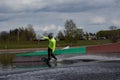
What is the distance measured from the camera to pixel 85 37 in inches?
4624

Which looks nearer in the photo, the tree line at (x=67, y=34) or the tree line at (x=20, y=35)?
the tree line at (x=67, y=34)

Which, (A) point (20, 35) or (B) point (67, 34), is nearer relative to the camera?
(B) point (67, 34)

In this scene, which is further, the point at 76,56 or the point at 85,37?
the point at 85,37

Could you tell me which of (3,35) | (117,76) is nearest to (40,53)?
(117,76)

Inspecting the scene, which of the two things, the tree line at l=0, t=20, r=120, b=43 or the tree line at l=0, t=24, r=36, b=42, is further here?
the tree line at l=0, t=24, r=36, b=42

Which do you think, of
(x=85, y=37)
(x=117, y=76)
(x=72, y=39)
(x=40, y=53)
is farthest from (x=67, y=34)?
(x=117, y=76)

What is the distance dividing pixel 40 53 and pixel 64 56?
210cm

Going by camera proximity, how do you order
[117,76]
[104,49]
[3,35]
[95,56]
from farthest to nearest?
[3,35] → [104,49] → [95,56] → [117,76]

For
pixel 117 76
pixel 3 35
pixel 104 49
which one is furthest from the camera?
pixel 3 35

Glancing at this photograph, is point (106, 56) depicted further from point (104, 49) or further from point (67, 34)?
point (67, 34)

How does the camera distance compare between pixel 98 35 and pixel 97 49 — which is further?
pixel 98 35

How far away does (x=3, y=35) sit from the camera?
95125 millimetres

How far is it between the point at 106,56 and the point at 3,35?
232ft

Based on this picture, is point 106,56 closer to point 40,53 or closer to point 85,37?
point 40,53
